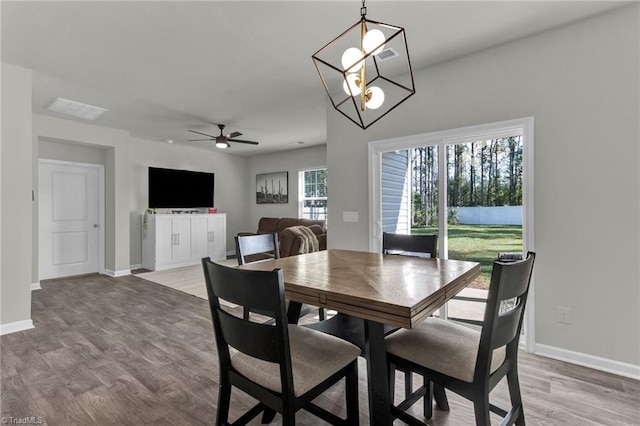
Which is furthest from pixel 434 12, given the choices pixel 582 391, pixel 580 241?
pixel 582 391

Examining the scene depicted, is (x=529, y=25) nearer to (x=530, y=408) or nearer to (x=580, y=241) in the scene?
(x=580, y=241)

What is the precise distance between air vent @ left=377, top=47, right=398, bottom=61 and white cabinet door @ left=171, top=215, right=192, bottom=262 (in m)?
4.95

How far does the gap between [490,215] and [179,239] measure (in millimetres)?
5495

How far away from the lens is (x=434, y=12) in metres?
2.21

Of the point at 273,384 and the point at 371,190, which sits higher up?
→ the point at 371,190

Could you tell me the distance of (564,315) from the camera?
7.83ft

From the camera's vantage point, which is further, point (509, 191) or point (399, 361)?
point (509, 191)

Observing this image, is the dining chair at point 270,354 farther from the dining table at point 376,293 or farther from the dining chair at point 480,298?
the dining chair at point 480,298

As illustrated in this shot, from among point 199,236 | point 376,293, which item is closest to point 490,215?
point 376,293

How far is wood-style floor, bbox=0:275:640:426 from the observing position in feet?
5.72

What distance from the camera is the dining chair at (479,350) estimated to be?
3.74 ft

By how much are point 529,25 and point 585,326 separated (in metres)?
2.28

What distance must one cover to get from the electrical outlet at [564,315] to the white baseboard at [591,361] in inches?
8.5

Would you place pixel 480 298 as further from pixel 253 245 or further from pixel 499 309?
pixel 253 245
